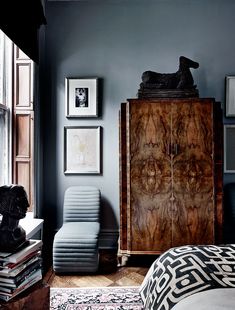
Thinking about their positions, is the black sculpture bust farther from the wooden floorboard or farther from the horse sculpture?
the horse sculpture

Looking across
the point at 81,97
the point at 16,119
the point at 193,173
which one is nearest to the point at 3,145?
the point at 16,119

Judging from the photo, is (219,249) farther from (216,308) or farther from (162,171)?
(162,171)

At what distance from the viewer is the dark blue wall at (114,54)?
3.45 meters

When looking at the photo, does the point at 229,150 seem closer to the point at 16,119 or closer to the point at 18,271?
the point at 16,119

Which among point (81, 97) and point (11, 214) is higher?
point (81, 97)

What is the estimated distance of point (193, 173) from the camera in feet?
9.24

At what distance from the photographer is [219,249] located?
5.16ft

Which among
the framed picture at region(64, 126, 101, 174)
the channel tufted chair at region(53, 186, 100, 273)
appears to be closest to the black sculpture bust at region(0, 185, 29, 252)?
the channel tufted chair at region(53, 186, 100, 273)

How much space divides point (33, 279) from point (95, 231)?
4.38ft

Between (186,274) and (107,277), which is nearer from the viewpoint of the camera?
(186,274)

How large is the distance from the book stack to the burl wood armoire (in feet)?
4.46

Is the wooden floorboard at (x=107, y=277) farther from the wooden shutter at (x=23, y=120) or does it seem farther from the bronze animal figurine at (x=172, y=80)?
the bronze animal figurine at (x=172, y=80)

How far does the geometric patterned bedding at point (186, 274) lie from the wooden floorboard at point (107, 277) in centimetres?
100

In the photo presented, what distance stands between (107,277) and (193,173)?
4.08 feet
